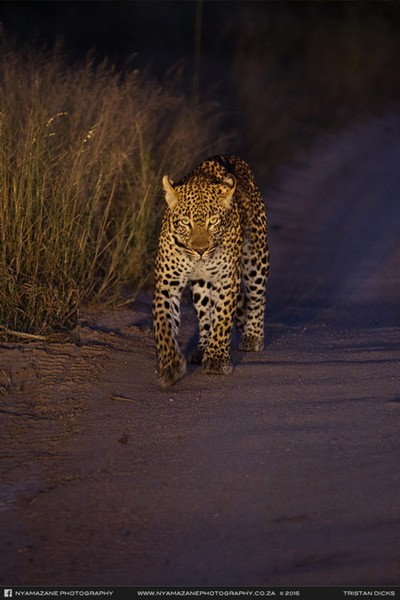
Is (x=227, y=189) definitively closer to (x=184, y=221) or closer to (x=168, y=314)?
(x=184, y=221)

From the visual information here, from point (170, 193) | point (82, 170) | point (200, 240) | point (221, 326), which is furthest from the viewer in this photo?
point (82, 170)

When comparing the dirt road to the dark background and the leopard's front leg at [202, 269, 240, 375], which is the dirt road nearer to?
the leopard's front leg at [202, 269, 240, 375]

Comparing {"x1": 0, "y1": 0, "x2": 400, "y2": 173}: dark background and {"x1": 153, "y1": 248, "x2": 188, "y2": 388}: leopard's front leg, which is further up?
{"x1": 153, "y1": 248, "x2": 188, "y2": 388}: leopard's front leg

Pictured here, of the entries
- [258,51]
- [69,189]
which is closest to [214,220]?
[69,189]

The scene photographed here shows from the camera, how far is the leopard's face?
767 centimetres

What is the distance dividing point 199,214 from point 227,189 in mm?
335

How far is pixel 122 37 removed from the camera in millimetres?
34125

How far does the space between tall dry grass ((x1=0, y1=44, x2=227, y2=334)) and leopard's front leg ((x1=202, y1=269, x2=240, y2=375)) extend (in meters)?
1.23

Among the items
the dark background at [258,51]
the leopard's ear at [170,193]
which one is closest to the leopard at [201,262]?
the leopard's ear at [170,193]

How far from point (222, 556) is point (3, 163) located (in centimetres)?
452

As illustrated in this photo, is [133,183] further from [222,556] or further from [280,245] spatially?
[222,556]

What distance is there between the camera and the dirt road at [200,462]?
499 centimetres

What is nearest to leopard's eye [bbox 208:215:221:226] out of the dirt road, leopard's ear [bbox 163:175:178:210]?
leopard's ear [bbox 163:175:178:210]

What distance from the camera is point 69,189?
8961 mm
